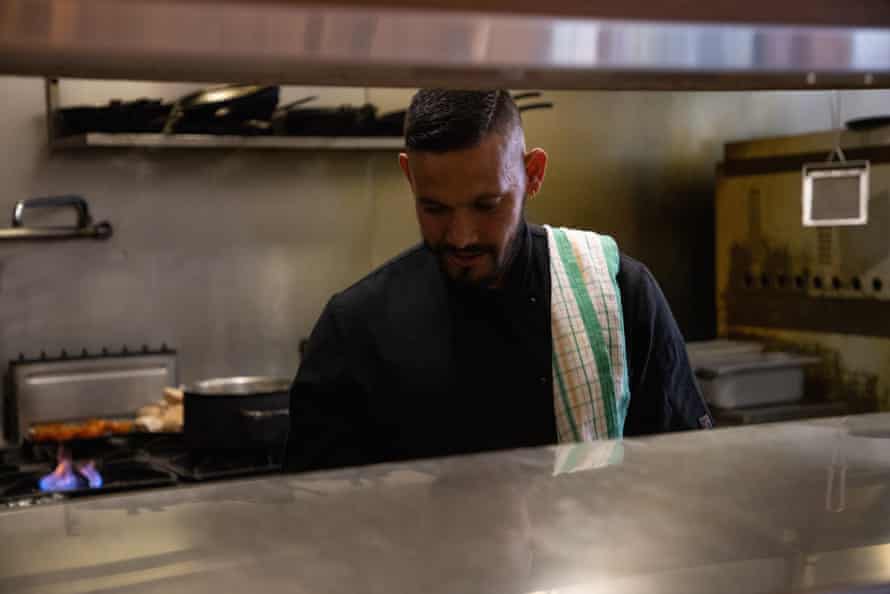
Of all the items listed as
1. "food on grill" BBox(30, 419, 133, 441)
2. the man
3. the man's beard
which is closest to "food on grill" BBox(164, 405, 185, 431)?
"food on grill" BBox(30, 419, 133, 441)

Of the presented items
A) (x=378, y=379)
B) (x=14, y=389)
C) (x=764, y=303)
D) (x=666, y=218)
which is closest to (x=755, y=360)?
(x=764, y=303)

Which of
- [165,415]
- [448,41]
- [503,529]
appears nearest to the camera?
[448,41]

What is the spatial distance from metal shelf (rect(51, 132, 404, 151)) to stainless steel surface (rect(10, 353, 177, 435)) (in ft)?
2.42

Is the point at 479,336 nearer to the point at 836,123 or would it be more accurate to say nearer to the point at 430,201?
the point at 430,201

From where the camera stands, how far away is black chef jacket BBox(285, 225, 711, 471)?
2.01 meters

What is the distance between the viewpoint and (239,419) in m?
2.84

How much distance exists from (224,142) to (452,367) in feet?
5.88

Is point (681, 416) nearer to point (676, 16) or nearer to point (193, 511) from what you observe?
point (193, 511)

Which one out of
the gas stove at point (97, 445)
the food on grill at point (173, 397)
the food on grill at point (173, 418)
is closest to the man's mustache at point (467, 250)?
the gas stove at point (97, 445)

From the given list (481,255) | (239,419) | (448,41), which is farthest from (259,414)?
(448,41)

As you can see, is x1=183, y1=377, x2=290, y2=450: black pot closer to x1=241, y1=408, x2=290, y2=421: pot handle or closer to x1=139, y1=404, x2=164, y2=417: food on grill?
x1=241, y1=408, x2=290, y2=421: pot handle

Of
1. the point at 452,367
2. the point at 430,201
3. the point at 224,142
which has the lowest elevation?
the point at 452,367

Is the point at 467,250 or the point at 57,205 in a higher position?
the point at 57,205

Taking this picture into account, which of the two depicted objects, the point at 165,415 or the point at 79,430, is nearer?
the point at 79,430
